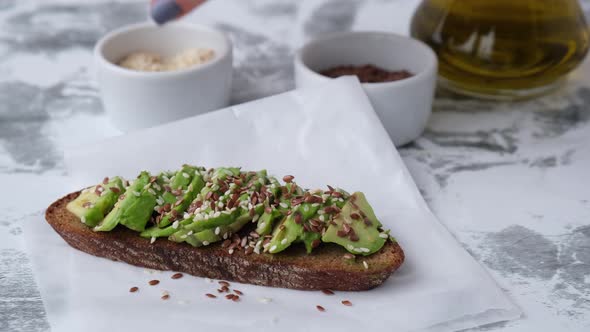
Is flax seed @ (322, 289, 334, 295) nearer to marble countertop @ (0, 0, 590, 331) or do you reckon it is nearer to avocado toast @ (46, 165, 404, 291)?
avocado toast @ (46, 165, 404, 291)

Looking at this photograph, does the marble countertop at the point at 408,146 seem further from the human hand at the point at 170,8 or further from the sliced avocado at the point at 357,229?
the human hand at the point at 170,8

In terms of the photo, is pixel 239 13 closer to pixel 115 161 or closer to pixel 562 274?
pixel 115 161

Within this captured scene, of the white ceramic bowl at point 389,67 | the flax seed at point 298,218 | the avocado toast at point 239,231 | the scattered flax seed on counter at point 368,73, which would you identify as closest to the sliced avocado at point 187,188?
the avocado toast at point 239,231

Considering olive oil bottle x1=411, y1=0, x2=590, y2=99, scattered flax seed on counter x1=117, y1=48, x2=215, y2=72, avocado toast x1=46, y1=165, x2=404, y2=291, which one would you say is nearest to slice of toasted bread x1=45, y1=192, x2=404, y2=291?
avocado toast x1=46, y1=165, x2=404, y2=291

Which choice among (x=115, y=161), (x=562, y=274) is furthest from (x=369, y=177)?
(x=115, y=161)

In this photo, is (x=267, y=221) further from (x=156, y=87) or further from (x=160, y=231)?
(x=156, y=87)

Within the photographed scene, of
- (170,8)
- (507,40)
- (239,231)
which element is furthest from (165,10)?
(507,40)

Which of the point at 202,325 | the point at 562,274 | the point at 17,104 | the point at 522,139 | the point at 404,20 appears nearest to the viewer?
the point at 202,325
